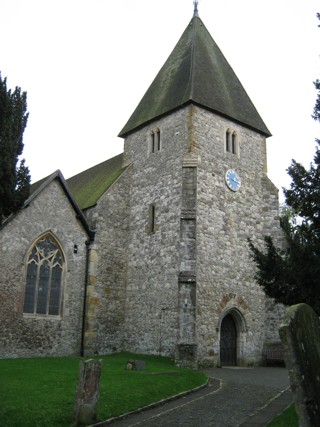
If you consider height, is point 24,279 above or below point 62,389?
above

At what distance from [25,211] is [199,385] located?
10.4 m

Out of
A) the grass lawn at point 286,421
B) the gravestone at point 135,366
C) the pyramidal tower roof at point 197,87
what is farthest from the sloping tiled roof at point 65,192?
the grass lawn at point 286,421

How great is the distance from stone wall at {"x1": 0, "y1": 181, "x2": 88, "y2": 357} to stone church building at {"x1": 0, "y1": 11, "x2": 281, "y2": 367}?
0.05 metres

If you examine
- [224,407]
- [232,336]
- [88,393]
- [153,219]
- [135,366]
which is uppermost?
[153,219]

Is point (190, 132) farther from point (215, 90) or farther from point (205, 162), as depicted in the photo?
point (215, 90)

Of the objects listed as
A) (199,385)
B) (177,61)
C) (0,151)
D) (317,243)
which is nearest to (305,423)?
(317,243)

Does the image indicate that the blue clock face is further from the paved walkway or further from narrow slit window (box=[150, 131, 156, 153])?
the paved walkway

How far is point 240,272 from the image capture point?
2239 centimetres

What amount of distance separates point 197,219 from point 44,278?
7284 mm

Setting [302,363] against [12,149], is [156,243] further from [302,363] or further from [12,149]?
[302,363]

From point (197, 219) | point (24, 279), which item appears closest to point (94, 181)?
point (197, 219)

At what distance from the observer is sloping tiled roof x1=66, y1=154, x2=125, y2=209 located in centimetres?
2447

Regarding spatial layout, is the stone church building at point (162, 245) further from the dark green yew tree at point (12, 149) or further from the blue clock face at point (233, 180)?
the dark green yew tree at point (12, 149)

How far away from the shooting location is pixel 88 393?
32.2 ft
